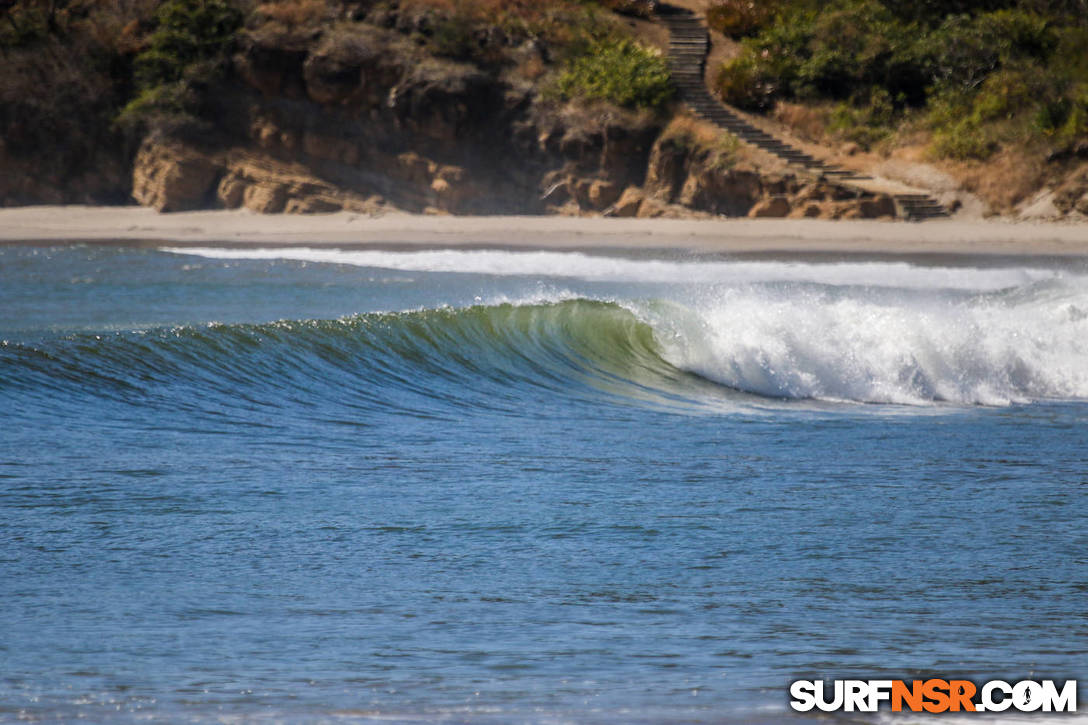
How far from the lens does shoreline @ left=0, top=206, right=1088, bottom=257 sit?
70.5 ft

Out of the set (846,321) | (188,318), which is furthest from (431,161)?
(846,321)

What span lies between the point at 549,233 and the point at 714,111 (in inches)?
224

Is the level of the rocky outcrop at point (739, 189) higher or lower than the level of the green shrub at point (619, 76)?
lower

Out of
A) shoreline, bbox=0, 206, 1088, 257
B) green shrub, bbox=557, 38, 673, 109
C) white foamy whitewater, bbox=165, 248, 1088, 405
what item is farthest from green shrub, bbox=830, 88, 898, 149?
white foamy whitewater, bbox=165, 248, 1088, 405

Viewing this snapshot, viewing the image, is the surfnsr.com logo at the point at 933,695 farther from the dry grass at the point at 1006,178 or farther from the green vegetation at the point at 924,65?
the green vegetation at the point at 924,65

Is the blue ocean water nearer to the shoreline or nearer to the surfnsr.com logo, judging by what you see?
the surfnsr.com logo

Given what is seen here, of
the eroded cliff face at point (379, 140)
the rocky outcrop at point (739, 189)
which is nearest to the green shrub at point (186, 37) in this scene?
the eroded cliff face at point (379, 140)

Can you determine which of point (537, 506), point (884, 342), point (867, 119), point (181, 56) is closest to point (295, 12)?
point (181, 56)

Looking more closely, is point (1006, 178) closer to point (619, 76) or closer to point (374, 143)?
point (619, 76)

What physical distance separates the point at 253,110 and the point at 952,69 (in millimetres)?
16101

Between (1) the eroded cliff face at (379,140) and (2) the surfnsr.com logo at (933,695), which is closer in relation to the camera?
(2) the surfnsr.com logo at (933,695)

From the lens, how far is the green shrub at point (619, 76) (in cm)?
2705

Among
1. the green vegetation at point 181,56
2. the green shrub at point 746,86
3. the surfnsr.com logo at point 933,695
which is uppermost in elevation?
the surfnsr.com logo at point 933,695

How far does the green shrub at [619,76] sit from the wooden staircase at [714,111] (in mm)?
554
